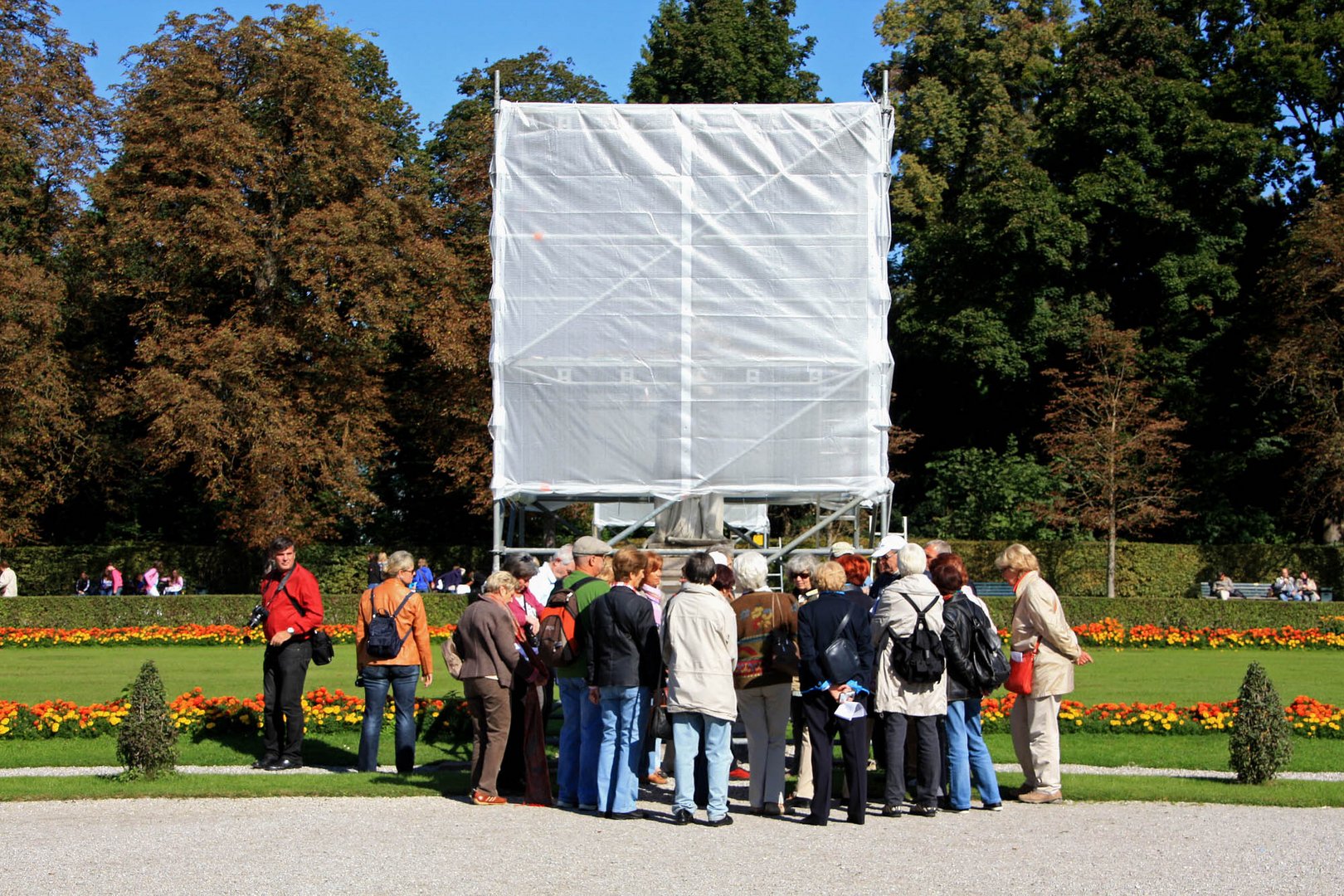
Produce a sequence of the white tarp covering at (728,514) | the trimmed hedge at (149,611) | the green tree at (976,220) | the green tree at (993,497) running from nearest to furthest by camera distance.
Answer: the white tarp covering at (728,514), the trimmed hedge at (149,611), the green tree at (993,497), the green tree at (976,220)

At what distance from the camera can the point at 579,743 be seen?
9773 mm

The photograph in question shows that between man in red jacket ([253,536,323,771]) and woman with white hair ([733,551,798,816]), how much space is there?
3503 mm

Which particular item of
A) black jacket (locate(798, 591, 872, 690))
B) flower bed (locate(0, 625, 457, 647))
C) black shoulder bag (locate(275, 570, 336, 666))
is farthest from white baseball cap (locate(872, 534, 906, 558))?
flower bed (locate(0, 625, 457, 647))

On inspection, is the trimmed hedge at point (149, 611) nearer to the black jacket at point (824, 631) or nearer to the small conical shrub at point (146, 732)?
the small conical shrub at point (146, 732)

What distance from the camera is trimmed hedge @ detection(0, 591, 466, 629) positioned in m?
26.2

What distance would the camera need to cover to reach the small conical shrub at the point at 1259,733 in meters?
9.95

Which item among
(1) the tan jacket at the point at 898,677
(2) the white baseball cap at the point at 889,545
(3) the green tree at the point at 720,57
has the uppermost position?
(3) the green tree at the point at 720,57

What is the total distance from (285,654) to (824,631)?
4.32m

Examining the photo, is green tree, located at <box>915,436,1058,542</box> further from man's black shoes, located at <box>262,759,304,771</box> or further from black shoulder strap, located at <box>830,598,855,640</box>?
black shoulder strap, located at <box>830,598,855,640</box>

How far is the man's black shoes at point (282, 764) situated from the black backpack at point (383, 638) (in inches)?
48.5

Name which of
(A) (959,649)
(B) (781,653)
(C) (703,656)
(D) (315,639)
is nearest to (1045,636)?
(A) (959,649)

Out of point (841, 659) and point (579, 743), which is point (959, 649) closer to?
point (841, 659)

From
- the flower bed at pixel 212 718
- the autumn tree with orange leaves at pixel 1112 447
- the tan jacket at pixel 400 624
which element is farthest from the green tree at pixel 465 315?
the tan jacket at pixel 400 624

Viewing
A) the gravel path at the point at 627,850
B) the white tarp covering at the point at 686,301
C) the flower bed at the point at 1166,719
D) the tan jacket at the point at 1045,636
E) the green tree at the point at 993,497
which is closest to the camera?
the gravel path at the point at 627,850
